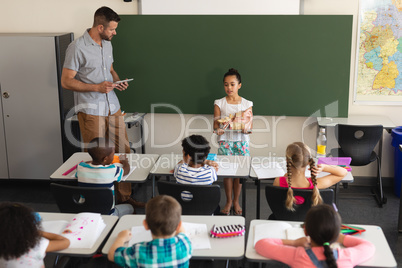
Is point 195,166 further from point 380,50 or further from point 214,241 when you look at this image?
point 380,50

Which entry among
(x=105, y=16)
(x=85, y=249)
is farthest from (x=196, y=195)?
(x=105, y=16)

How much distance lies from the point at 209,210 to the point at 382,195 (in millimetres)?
2620

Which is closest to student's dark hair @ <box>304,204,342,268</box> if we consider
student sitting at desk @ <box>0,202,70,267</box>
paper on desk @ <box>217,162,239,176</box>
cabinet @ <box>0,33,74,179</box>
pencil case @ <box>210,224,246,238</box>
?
pencil case @ <box>210,224,246,238</box>

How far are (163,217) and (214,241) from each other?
59cm

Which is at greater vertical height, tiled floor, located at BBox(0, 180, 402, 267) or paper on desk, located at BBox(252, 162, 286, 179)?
paper on desk, located at BBox(252, 162, 286, 179)

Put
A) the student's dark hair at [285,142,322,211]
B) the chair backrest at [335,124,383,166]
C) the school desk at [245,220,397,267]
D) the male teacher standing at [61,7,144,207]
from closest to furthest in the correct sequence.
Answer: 1. the school desk at [245,220,397,267]
2. the student's dark hair at [285,142,322,211]
3. the male teacher standing at [61,7,144,207]
4. the chair backrest at [335,124,383,166]

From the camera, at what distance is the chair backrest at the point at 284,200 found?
3564 mm

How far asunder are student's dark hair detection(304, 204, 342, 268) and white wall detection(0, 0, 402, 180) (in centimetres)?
343

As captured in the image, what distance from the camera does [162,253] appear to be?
2623 mm

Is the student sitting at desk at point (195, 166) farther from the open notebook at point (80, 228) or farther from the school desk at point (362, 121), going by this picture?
the school desk at point (362, 121)

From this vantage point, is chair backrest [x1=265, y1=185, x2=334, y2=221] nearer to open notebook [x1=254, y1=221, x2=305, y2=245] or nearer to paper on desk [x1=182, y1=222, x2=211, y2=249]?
open notebook [x1=254, y1=221, x2=305, y2=245]

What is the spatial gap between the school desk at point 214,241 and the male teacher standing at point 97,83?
1814 mm

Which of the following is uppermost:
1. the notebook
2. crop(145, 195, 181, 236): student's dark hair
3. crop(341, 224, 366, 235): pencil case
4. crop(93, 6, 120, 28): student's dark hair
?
crop(93, 6, 120, 28): student's dark hair

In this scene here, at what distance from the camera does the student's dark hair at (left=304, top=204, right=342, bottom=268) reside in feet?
8.54
